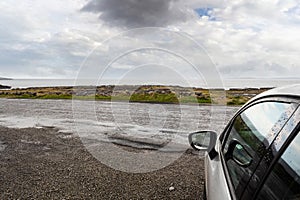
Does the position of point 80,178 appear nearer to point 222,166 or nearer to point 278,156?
point 222,166

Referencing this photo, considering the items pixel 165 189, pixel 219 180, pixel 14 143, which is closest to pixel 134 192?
pixel 165 189

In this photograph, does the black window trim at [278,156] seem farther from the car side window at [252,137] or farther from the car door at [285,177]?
the car side window at [252,137]

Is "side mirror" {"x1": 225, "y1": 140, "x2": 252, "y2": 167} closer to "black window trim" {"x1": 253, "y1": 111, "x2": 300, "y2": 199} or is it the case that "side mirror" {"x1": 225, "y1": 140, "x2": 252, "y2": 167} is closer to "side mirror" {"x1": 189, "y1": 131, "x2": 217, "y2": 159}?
"black window trim" {"x1": 253, "y1": 111, "x2": 300, "y2": 199}

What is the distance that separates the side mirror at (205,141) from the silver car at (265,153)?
0.26 m

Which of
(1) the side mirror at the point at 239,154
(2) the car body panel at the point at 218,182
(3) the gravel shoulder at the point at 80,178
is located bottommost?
(3) the gravel shoulder at the point at 80,178

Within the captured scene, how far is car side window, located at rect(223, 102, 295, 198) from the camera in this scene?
159 cm

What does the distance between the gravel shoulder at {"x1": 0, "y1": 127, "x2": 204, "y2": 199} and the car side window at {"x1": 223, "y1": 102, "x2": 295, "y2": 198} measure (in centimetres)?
255

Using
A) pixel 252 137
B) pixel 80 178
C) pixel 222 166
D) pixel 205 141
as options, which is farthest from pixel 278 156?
pixel 80 178

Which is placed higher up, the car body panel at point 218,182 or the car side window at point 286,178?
the car side window at point 286,178

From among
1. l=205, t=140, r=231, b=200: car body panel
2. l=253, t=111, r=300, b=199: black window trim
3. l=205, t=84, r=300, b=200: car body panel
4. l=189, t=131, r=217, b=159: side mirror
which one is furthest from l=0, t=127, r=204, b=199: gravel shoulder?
l=253, t=111, r=300, b=199: black window trim

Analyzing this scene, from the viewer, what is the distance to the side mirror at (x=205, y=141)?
2.76m

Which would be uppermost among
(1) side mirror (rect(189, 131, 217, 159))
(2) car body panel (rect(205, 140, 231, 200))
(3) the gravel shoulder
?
(1) side mirror (rect(189, 131, 217, 159))

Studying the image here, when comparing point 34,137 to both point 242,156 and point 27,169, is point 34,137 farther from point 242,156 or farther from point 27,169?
point 242,156

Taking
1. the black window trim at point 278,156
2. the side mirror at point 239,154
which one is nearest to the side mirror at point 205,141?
the side mirror at point 239,154
